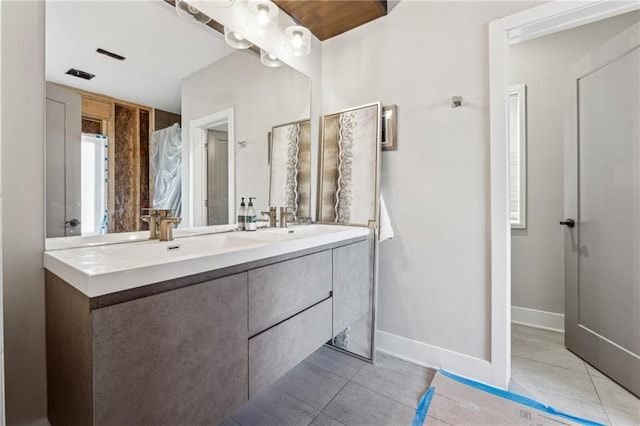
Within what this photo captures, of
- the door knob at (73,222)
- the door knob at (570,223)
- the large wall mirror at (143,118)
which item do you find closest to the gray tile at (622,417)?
the door knob at (570,223)

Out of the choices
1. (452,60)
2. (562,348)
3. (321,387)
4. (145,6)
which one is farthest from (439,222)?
(145,6)

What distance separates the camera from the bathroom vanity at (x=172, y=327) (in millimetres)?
A: 763

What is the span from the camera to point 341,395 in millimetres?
1597

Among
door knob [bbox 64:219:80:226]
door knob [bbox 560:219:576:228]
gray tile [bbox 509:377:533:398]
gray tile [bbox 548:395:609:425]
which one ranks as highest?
door knob [bbox 64:219:80:226]

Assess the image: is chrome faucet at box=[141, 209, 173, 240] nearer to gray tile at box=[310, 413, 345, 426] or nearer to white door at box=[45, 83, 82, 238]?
white door at box=[45, 83, 82, 238]

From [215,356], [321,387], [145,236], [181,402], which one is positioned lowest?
[321,387]

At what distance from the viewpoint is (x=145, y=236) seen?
4.51ft

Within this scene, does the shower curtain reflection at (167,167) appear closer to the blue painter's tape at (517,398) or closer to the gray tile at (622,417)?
the blue painter's tape at (517,398)

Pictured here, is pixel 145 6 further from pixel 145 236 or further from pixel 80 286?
pixel 80 286

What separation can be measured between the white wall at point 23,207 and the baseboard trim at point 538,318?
3173mm

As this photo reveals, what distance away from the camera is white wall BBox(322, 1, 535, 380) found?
1714 millimetres

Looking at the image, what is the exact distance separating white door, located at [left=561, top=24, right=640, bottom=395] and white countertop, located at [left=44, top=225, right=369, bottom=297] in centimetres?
164

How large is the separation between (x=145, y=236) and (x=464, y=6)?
7.20 ft

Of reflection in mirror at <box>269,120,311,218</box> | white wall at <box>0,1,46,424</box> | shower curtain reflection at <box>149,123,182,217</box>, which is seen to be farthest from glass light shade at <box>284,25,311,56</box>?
white wall at <box>0,1,46,424</box>
